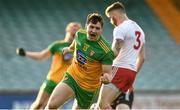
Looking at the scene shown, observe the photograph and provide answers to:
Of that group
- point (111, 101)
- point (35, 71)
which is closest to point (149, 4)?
point (35, 71)

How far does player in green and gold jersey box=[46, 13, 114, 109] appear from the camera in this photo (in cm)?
870

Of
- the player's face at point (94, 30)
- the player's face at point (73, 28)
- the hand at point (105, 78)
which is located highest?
the player's face at point (73, 28)

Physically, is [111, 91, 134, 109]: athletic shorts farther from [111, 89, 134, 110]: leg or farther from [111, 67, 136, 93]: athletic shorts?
[111, 67, 136, 93]: athletic shorts

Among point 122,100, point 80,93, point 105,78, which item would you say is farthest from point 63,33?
point 105,78

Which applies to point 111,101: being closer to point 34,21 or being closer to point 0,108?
point 0,108

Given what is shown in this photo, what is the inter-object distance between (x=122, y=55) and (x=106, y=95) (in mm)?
599

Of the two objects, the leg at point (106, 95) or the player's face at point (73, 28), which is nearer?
the leg at point (106, 95)

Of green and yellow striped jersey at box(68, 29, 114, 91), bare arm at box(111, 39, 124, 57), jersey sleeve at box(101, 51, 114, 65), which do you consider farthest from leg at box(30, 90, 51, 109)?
jersey sleeve at box(101, 51, 114, 65)

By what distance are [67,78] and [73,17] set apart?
339 inches

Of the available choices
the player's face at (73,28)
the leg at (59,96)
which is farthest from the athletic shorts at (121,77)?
the player's face at (73,28)

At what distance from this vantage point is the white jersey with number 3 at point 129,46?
29.8ft

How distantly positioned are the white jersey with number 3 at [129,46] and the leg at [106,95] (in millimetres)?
332

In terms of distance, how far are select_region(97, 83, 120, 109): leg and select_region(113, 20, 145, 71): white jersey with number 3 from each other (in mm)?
332

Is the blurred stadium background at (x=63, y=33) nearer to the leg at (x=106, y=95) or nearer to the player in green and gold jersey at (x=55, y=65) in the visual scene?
the player in green and gold jersey at (x=55, y=65)
